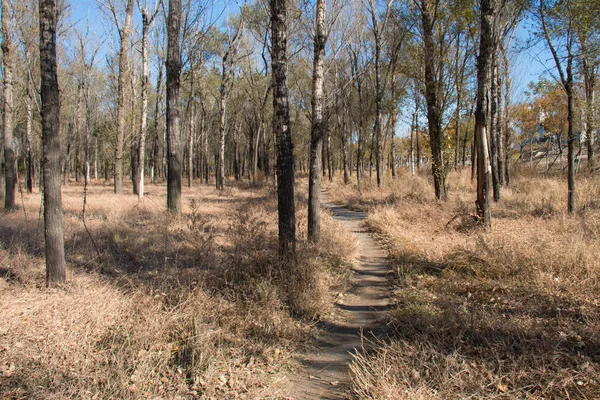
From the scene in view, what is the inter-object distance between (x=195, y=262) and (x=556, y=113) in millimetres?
33814

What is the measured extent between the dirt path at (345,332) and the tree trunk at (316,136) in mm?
1270

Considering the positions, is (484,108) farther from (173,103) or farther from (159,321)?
(173,103)

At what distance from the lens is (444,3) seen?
12547mm

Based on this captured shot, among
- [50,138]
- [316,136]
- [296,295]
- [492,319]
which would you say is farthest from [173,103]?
[492,319]

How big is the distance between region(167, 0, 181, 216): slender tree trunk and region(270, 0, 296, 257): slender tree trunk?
5444mm

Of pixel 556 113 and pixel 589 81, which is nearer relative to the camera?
pixel 589 81

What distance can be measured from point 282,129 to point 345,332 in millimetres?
3497

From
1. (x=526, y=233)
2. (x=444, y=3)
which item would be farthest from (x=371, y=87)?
(x=526, y=233)

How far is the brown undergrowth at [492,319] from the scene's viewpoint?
289 cm

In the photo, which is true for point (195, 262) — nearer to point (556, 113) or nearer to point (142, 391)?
point (142, 391)

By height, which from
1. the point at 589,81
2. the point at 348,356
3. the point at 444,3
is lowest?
the point at 348,356

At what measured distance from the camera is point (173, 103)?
10.5 meters

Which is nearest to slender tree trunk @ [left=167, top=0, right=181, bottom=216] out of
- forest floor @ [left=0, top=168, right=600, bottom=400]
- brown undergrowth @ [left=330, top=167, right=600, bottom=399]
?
forest floor @ [left=0, top=168, right=600, bottom=400]

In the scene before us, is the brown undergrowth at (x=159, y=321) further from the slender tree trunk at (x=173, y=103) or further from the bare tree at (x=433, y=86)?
the bare tree at (x=433, y=86)
